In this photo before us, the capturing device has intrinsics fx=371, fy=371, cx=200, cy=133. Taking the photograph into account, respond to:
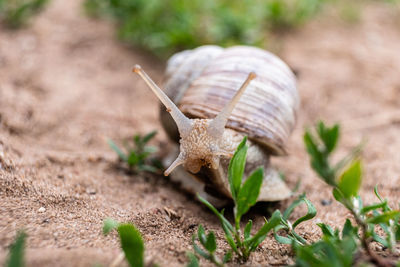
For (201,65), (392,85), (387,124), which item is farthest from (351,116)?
(201,65)

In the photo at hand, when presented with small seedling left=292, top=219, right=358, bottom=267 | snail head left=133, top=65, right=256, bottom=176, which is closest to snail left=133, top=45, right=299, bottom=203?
snail head left=133, top=65, right=256, bottom=176

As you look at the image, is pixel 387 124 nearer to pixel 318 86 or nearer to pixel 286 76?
pixel 318 86

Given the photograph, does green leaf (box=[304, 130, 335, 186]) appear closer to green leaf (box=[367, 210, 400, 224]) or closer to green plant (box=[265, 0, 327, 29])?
green leaf (box=[367, 210, 400, 224])

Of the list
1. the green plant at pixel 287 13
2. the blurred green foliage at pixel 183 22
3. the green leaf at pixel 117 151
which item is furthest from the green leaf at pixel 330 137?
the green plant at pixel 287 13

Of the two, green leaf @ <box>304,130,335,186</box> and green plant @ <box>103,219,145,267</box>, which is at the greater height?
green leaf @ <box>304,130,335,186</box>

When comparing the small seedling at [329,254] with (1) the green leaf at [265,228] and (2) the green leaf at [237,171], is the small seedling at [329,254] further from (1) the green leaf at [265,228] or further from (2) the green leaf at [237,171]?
(2) the green leaf at [237,171]

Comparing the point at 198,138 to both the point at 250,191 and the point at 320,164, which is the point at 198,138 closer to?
the point at 250,191

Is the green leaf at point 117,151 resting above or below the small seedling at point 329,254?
below
